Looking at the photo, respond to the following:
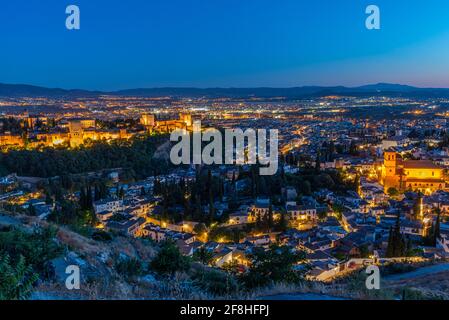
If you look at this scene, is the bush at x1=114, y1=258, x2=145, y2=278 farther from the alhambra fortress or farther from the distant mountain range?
the distant mountain range

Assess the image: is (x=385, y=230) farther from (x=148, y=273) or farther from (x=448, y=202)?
(x=148, y=273)

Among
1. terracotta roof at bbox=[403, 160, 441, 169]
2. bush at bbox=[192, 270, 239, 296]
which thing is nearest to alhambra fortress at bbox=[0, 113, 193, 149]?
terracotta roof at bbox=[403, 160, 441, 169]

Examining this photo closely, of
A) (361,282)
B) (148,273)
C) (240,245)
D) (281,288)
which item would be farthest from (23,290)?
(240,245)

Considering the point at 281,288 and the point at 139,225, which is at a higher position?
the point at 281,288

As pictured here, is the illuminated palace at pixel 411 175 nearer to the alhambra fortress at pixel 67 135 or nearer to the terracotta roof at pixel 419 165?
the terracotta roof at pixel 419 165

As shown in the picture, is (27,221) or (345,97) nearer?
(27,221)

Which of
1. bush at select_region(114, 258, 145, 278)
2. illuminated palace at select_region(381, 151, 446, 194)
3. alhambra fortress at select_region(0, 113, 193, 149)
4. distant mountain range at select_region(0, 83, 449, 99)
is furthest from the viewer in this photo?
distant mountain range at select_region(0, 83, 449, 99)

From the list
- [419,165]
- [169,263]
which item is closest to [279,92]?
[419,165]

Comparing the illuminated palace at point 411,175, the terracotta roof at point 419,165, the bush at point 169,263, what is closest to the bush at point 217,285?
the bush at point 169,263
